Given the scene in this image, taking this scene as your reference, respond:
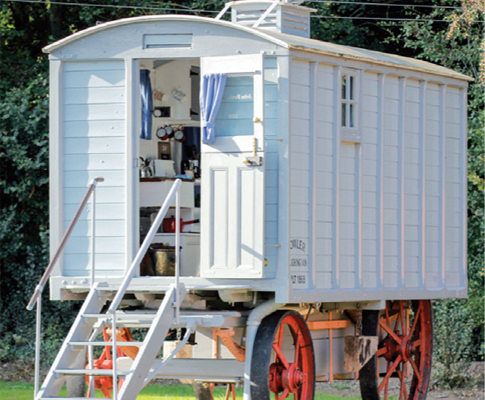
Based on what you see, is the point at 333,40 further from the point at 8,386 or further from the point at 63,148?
the point at 63,148

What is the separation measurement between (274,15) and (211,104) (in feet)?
7.09

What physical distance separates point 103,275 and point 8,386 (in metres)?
7.19

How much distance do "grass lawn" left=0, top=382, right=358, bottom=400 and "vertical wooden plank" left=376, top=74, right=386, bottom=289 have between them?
4.77 meters

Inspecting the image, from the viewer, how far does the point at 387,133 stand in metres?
10.6

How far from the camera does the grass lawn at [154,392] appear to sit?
47.1ft

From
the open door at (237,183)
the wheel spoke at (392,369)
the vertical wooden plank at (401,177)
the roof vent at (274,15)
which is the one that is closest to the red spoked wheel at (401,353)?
the wheel spoke at (392,369)

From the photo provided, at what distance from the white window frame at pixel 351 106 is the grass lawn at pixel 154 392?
18.3ft

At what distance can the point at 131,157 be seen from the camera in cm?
955

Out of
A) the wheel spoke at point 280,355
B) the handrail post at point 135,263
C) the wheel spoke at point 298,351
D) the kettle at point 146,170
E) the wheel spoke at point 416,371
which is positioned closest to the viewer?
the handrail post at point 135,263

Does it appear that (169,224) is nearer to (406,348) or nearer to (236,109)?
(236,109)

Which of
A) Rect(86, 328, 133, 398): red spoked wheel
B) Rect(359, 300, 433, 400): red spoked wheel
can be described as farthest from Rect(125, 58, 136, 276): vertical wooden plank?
Rect(359, 300, 433, 400): red spoked wheel

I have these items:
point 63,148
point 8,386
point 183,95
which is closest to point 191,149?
point 183,95

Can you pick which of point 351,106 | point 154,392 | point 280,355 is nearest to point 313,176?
point 351,106

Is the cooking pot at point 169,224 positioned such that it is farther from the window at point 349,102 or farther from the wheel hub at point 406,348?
the wheel hub at point 406,348
